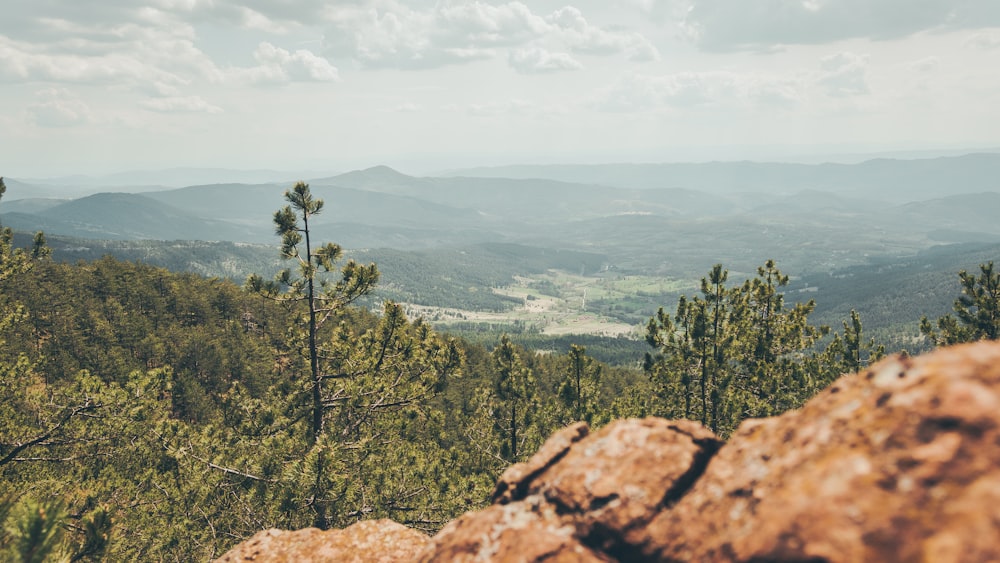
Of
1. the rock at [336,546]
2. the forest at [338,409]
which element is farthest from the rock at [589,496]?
Result: the forest at [338,409]

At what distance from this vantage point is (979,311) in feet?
72.4

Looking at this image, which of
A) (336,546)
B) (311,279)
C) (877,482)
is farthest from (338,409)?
(877,482)

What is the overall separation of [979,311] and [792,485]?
25.4 m

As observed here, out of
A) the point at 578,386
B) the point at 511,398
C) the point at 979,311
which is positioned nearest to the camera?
the point at 979,311

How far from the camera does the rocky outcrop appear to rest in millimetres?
4016

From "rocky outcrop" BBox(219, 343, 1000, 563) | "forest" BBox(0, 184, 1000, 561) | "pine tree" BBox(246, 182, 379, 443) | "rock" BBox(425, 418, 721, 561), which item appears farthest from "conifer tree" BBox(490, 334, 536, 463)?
"rock" BBox(425, 418, 721, 561)

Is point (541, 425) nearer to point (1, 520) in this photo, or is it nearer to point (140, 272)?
point (1, 520)

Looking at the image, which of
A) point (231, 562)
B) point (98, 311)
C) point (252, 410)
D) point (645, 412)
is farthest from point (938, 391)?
point (98, 311)

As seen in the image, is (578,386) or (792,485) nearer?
(792,485)

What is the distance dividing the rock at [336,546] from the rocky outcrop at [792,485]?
3.93 metres

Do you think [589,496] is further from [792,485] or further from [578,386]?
[578,386]

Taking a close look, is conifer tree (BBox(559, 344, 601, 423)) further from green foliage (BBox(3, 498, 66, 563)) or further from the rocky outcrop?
green foliage (BBox(3, 498, 66, 563))

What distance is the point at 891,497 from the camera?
4242mm

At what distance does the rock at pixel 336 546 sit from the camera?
11.8 m
